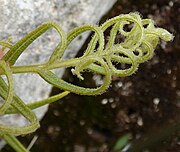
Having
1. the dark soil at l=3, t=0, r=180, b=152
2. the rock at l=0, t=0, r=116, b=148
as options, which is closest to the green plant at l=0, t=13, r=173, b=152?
the rock at l=0, t=0, r=116, b=148

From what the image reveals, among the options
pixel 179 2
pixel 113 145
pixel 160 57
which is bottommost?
pixel 113 145

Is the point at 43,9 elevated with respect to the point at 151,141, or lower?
elevated

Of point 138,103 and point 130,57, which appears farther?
point 138,103

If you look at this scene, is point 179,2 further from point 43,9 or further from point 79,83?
point 43,9

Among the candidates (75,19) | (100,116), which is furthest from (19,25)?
(100,116)

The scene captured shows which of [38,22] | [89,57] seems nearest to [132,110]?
[38,22]

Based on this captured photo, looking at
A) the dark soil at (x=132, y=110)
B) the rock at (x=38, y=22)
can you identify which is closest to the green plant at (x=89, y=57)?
the rock at (x=38, y=22)

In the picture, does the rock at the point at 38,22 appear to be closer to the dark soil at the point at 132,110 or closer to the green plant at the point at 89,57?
the dark soil at the point at 132,110

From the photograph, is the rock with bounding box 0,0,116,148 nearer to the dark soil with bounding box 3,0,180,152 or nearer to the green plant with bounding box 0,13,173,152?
the dark soil with bounding box 3,0,180,152
